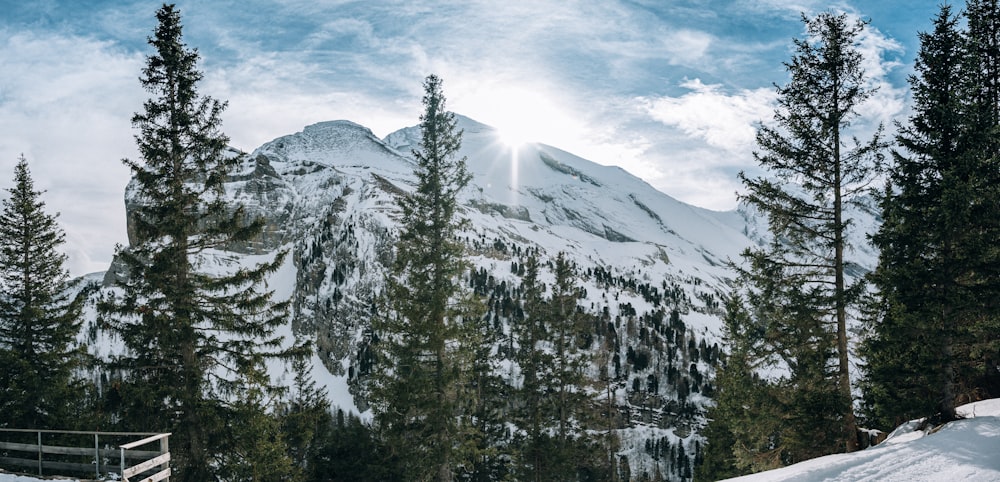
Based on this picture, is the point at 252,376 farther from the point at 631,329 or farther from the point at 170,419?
the point at 631,329

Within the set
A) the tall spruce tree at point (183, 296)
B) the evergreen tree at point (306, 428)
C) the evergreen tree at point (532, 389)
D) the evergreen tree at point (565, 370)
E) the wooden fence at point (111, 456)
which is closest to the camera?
the wooden fence at point (111, 456)

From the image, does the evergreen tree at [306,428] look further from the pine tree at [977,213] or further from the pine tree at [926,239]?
the pine tree at [977,213]

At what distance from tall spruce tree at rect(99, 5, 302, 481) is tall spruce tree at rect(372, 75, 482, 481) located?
5.37 metres

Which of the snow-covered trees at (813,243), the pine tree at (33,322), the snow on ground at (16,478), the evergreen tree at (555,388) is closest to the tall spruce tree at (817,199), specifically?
the snow-covered trees at (813,243)

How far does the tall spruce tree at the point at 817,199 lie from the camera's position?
50.6ft

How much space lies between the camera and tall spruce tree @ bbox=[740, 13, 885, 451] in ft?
50.6

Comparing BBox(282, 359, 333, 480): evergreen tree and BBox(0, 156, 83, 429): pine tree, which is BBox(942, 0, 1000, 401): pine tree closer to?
BBox(282, 359, 333, 480): evergreen tree

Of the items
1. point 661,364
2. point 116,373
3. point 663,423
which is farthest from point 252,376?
point 661,364

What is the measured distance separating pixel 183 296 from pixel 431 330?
336 inches

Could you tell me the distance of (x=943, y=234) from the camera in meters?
14.4

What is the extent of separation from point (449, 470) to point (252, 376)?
28.8 feet

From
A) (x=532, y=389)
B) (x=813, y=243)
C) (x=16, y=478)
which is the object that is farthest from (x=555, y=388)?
(x=16, y=478)

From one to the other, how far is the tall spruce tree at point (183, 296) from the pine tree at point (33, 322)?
894cm

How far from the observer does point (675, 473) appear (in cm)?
11338
